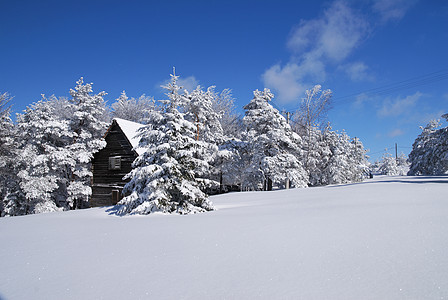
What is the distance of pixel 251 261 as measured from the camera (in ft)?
12.1

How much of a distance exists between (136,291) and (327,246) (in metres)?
2.98

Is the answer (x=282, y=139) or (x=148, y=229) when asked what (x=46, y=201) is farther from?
(x=282, y=139)

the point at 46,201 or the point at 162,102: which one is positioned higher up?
the point at 162,102

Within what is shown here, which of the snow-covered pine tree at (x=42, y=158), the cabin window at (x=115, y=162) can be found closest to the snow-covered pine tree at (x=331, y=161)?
the cabin window at (x=115, y=162)

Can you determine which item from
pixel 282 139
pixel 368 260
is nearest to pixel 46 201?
pixel 282 139

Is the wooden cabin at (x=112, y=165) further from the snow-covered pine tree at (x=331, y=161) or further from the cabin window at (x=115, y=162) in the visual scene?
the snow-covered pine tree at (x=331, y=161)

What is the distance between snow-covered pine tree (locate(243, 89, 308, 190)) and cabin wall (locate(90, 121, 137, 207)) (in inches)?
446

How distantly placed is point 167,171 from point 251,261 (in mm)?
7762

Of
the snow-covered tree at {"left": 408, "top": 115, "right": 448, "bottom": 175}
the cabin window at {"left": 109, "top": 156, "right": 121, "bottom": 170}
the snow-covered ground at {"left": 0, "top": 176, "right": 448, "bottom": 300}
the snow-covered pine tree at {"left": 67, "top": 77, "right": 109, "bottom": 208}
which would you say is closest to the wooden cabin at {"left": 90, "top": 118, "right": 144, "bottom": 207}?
the cabin window at {"left": 109, "top": 156, "right": 121, "bottom": 170}

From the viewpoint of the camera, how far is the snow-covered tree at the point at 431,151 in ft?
79.7

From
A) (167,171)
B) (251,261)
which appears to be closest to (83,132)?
(167,171)

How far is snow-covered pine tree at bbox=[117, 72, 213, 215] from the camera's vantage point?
1041 centimetres

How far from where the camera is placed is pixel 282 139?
2127 cm

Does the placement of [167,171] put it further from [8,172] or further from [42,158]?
[8,172]
